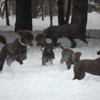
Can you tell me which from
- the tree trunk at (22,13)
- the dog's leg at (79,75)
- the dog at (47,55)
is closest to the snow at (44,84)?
the dog's leg at (79,75)

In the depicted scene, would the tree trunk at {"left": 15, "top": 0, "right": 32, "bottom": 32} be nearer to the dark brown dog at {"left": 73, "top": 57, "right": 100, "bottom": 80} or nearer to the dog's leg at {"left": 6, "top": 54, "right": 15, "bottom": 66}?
the dog's leg at {"left": 6, "top": 54, "right": 15, "bottom": 66}

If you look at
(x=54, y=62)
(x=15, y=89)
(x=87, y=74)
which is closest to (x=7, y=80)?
(x=15, y=89)

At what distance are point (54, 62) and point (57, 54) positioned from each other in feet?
3.91

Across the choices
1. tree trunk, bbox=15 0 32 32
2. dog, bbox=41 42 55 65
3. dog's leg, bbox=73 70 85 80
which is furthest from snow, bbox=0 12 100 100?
tree trunk, bbox=15 0 32 32

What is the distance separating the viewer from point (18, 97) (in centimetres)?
504

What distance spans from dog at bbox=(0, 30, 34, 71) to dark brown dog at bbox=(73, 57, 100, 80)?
1.39 metres

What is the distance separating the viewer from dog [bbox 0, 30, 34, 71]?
682 centimetres

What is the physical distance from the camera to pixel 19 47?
7031mm

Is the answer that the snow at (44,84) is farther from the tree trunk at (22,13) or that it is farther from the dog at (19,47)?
the tree trunk at (22,13)

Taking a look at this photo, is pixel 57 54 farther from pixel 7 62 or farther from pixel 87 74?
pixel 87 74

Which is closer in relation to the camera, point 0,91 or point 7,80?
point 0,91

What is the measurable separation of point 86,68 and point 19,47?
5.91ft

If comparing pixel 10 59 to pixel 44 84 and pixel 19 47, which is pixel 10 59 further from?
pixel 44 84

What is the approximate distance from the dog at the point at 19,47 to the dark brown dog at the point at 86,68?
4.55 ft
